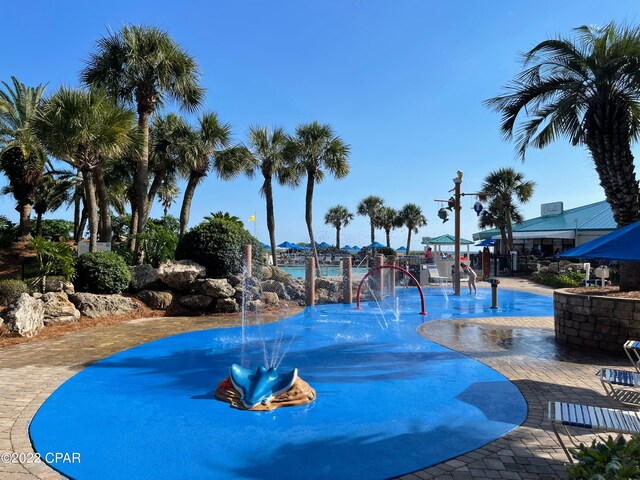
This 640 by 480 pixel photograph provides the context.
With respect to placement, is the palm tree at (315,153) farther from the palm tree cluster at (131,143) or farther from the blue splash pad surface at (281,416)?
the blue splash pad surface at (281,416)

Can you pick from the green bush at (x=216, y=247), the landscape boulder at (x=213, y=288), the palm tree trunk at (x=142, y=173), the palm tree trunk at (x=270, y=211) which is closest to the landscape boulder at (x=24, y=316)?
the landscape boulder at (x=213, y=288)

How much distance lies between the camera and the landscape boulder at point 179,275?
12.8 m

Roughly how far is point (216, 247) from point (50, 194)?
15.6 meters

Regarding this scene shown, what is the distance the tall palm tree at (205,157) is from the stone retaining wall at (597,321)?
1616 cm

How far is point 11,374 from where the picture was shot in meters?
6.28

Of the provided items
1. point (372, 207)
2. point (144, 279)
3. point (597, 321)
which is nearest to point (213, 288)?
point (144, 279)

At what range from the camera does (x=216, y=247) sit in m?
13.7

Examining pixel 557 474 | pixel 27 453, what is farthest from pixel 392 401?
pixel 27 453

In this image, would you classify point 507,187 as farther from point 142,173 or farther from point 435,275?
point 142,173

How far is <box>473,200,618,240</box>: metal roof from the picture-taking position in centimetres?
3055

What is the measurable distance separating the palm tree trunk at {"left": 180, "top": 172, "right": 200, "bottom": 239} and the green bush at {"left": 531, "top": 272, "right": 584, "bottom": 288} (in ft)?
58.9

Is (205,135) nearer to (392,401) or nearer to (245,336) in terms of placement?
(245,336)

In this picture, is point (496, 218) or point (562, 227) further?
point (496, 218)

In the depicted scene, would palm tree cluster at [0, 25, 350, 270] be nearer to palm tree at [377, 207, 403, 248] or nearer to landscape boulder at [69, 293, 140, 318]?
landscape boulder at [69, 293, 140, 318]
